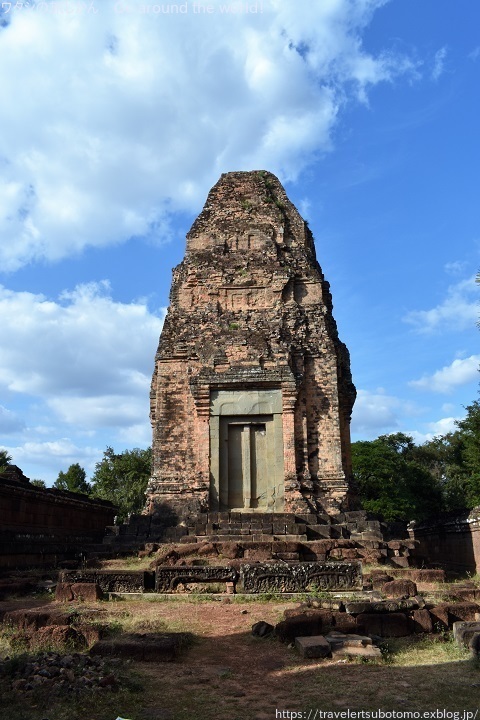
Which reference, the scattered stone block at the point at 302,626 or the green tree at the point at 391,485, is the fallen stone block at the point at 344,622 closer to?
the scattered stone block at the point at 302,626

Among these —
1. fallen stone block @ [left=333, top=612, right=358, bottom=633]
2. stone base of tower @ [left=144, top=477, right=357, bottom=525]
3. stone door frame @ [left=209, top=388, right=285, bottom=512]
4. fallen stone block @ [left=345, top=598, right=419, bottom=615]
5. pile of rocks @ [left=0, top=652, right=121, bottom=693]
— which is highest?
stone door frame @ [left=209, top=388, right=285, bottom=512]

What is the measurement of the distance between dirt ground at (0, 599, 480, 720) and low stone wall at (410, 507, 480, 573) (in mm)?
7767

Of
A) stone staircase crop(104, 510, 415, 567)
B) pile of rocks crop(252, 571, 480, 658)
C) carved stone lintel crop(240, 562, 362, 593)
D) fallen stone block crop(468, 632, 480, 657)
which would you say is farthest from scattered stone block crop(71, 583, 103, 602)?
fallen stone block crop(468, 632, 480, 657)

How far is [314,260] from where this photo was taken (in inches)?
782

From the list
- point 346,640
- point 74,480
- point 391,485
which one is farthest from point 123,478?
point 346,640

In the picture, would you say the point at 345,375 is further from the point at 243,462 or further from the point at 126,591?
the point at 126,591

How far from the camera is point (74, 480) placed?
49.2 metres

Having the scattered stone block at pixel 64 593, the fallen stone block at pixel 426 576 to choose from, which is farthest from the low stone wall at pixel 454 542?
the scattered stone block at pixel 64 593

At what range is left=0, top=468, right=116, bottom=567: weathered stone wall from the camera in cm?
1325

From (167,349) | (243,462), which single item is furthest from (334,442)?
(167,349)

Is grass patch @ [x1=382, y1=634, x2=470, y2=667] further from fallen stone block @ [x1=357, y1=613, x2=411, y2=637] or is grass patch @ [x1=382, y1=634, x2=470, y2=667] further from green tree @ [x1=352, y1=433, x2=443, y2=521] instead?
green tree @ [x1=352, y1=433, x2=443, y2=521]

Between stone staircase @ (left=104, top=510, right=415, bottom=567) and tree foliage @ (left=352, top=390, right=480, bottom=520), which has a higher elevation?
tree foliage @ (left=352, top=390, right=480, bottom=520)

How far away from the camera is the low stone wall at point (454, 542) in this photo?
1593 centimetres

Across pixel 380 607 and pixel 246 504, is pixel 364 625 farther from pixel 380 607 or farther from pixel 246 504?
pixel 246 504
